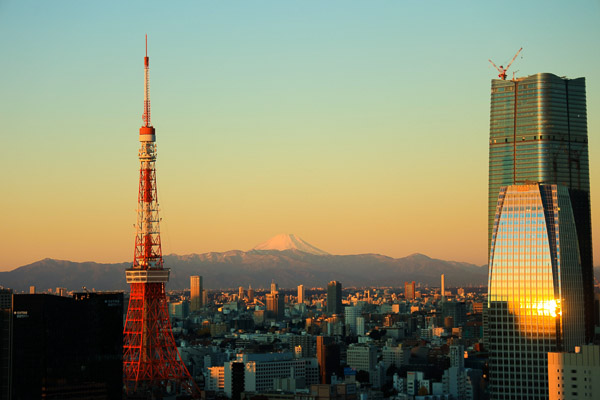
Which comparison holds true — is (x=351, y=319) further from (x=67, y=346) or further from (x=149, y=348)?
(x=67, y=346)

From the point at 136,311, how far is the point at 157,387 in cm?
503

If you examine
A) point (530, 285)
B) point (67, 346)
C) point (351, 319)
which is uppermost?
point (530, 285)

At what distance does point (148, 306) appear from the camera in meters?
79.1

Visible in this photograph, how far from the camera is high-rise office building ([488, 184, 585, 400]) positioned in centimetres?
7919

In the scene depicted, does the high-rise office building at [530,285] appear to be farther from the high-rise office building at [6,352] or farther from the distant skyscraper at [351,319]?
the distant skyscraper at [351,319]

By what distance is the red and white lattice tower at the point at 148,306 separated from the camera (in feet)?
253

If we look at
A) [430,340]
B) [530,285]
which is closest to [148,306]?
[530,285]

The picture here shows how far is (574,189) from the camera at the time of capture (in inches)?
4240

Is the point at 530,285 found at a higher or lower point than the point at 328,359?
higher

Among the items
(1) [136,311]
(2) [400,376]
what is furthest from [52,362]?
(2) [400,376]

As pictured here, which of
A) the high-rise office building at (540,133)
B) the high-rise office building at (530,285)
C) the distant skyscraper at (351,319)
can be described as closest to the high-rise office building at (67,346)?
the high-rise office building at (530,285)

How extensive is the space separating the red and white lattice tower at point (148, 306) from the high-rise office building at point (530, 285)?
69.4 feet

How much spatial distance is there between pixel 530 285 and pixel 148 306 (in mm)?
24966

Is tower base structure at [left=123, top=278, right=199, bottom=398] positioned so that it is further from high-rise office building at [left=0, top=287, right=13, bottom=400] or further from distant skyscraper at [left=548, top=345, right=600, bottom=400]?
distant skyscraper at [left=548, top=345, right=600, bottom=400]
